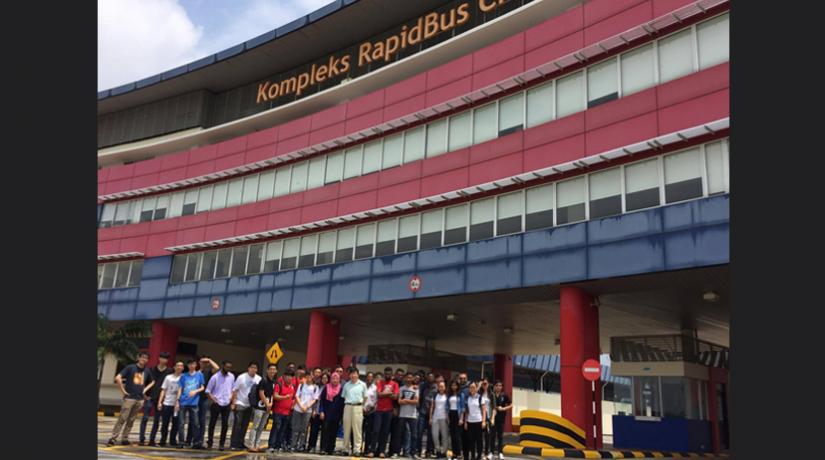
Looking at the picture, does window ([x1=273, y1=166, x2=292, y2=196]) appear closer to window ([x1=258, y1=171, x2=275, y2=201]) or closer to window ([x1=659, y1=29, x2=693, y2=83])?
window ([x1=258, y1=171, x2=275, y2=201])

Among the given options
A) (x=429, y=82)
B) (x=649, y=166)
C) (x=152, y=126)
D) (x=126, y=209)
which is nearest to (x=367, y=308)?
(x=429, y=82)

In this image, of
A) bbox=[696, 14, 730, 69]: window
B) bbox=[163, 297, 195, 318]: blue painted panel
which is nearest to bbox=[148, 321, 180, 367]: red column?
bbox=[163, 297, 195, 318]: blue painted panel

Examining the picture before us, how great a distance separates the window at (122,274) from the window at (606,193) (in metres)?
29.1

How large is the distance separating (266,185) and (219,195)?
3666mm

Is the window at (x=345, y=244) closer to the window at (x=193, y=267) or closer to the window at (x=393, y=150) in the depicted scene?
the window at (x=393, y=150)

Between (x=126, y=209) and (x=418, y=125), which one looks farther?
(x=126, y=209)

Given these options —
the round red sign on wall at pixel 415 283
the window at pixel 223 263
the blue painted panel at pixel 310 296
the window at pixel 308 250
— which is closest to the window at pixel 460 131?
the round red sign on wall at pixel 415 283

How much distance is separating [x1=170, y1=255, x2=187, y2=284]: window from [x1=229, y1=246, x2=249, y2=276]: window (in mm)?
3978

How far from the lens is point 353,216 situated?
28.7 m

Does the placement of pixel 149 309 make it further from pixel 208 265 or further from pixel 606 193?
pixel 606 193

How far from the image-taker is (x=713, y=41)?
1955 centimetres

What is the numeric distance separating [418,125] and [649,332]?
15.6 m

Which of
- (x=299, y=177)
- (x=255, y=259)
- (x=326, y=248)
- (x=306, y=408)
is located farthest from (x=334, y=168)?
(x=306, y=408)
